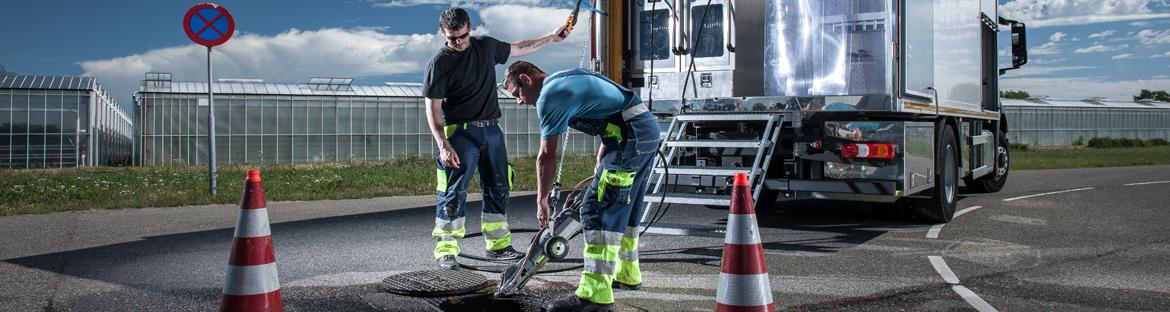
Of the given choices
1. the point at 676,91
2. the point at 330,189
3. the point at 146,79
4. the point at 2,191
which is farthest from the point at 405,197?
the point at 146,79

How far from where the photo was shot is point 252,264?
11.8 feet

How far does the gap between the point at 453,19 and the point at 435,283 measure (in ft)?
5.92

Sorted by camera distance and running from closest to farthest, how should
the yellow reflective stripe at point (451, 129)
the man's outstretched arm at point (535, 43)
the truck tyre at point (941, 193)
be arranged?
the yellow reflective stripe at point (451, 129) < the man's outstretched arm at point (535, 43) < the truck tyre at point (941, 193)

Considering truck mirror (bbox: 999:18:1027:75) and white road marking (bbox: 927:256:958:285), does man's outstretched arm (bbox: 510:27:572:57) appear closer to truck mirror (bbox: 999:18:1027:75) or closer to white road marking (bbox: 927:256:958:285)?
white road marking (bbox: 927:256:958:285)

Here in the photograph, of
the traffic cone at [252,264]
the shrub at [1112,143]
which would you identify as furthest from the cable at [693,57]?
the shrub at [1112,143]

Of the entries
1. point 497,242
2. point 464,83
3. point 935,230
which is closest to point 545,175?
point 464,83

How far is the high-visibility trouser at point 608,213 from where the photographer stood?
423cm

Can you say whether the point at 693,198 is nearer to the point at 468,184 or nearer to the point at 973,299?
the point at 468,184

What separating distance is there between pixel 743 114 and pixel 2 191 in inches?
403

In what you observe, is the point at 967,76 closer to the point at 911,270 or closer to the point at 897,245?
the point at 897,245

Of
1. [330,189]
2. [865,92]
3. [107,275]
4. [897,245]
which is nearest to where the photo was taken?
[107,275]

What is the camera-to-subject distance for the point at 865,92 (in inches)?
302

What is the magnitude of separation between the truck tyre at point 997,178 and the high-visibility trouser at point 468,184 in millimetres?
8553

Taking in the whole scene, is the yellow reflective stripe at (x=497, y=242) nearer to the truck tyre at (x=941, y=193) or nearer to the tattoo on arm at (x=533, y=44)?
the tattoo on arm at (x=533, y=44)
